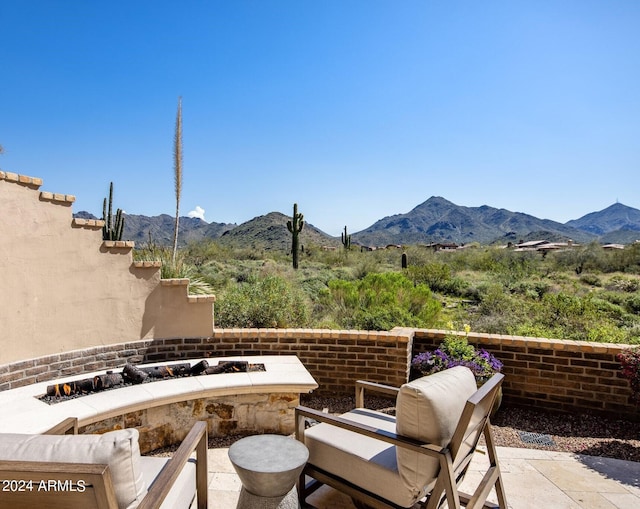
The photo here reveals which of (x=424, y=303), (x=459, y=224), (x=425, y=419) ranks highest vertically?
(x=459, y=224)

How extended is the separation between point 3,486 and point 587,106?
925 centimetres

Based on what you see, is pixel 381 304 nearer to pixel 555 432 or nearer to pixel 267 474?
pixel 555 432

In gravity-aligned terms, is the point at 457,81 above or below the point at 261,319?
above

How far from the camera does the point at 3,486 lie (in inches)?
53.2

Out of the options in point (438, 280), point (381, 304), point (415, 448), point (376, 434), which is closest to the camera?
point (415, 448)

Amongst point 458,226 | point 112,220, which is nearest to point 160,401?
point 112,220

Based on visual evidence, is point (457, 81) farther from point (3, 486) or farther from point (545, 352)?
point (3, 486)

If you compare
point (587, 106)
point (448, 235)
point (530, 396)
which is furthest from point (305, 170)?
point (448, 235)

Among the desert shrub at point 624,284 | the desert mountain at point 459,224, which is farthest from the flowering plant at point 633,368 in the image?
the desert mountain at point 459,224

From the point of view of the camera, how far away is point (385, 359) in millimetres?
4926

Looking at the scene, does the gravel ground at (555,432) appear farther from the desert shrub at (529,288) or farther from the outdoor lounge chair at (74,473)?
the desert shrub at (529,288)

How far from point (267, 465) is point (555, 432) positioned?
354 centimetres

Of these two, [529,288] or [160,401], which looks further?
[529,288]

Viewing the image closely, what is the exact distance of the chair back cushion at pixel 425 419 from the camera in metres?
2.05
